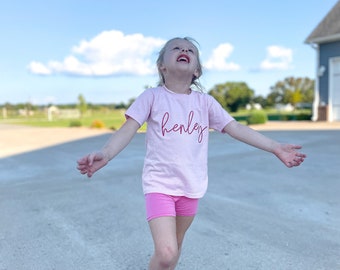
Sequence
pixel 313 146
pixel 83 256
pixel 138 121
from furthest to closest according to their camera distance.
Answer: pixel 313 146, pixel 83 256, pixel 138 121

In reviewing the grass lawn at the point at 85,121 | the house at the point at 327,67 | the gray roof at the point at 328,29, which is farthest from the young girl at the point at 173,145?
the house at the point at 327,67

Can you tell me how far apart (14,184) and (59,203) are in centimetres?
156

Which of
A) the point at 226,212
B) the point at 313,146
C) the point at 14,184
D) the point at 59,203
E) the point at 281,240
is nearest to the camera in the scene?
the point at 281,240

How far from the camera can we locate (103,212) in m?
3.85

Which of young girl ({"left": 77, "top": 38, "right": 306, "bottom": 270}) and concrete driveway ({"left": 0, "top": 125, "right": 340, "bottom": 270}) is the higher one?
young girl ({"left": 77, "top": 38, "right": 306, "bottom": 270})

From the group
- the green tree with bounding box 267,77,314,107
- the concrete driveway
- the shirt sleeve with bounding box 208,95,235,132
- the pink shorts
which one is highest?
the green tree with bounding box 267,77,314,107

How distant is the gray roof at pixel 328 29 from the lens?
1681 centimetres

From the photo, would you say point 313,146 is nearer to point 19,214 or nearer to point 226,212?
point 226,212

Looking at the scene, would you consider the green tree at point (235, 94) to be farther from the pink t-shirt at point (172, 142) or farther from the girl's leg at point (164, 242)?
the girl's leg at point (164, 242)

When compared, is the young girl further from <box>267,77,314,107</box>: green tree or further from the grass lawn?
<box>267,77,314,107</box>: green tree

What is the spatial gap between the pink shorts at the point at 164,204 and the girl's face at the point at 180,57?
69 cm

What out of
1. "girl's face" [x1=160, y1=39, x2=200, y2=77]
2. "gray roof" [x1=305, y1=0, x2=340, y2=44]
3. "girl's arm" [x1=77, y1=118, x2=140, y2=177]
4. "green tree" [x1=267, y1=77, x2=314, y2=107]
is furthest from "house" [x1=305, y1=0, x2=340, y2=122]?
"green tree" [x1=267, y1=77, x2=314, y2=107]

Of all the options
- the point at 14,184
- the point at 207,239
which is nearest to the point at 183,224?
the point at 207,239

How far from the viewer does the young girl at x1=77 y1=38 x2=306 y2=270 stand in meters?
1.78
